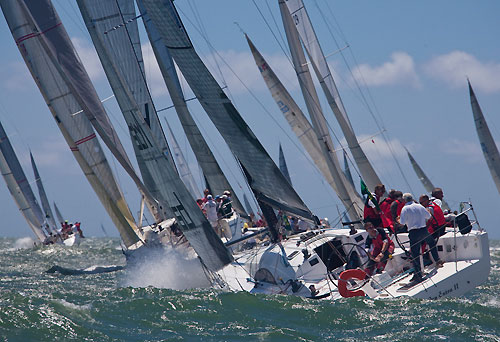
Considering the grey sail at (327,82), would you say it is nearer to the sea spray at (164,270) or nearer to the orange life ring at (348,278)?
the sea spray at (164,270)

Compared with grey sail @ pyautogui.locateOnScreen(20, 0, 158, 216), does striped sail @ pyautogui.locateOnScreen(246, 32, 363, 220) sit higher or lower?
lower

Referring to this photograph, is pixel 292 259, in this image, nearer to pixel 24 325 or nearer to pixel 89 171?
pixel 24 325

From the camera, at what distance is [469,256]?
12.1 metres

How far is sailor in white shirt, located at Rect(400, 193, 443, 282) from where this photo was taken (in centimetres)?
1127

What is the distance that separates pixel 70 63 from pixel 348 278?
13.8 meters

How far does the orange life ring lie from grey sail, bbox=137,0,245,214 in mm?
10305

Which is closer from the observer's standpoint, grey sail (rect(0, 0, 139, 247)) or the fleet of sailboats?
the fleet of sailboats

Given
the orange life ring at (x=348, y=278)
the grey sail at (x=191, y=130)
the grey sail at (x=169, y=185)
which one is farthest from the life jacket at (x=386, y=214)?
the grey sail at (x=191, y=130)

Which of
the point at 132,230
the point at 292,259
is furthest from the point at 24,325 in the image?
the point at 132,230

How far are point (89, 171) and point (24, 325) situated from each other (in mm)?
11853

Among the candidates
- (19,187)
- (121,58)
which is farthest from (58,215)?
(121,58)

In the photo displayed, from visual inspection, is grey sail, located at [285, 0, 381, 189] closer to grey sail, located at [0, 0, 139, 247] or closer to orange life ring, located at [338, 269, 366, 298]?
grey sail, located at [0, 0, 139, 247]

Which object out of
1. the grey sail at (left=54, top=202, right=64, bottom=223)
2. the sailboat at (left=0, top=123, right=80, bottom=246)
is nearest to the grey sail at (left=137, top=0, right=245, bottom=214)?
the sailboat at (left=0, top=123, right=80, bottom=246)

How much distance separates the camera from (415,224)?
11.4 meters
